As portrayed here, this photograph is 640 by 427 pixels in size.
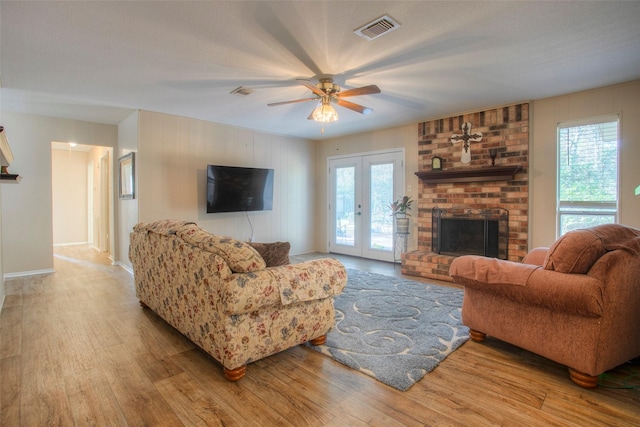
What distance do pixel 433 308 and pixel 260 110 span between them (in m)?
3.48

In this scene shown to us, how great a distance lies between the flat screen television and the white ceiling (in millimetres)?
1272

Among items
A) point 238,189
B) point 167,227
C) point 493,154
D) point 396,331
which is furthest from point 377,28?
point 238,189

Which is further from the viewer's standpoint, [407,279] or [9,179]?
[407,279]

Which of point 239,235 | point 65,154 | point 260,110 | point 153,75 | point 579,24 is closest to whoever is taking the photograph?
point 579,24

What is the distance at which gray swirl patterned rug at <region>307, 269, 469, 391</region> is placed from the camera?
229 centimetres

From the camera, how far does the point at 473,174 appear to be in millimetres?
4703

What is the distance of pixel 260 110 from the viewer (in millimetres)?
4707

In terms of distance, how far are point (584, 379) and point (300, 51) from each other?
10.3 feet

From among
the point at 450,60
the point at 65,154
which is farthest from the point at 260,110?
the point at 65,154

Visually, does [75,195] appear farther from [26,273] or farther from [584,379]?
[584,379]

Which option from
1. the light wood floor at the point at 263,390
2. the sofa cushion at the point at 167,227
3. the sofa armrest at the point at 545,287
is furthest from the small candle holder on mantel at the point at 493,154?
the sofa cushion at the point at 167,227

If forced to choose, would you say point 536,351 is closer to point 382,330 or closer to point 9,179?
point 382,330

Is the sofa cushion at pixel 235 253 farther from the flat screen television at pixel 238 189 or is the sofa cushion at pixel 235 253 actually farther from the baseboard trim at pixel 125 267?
the baseboard trim at pixel 125 267

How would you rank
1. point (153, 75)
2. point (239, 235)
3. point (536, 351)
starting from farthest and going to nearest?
1. point (239, 235)
2. point (153, 75)
3. point (536, 351)
